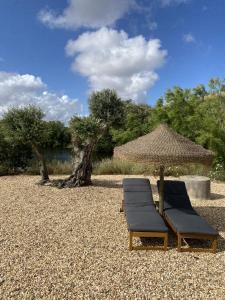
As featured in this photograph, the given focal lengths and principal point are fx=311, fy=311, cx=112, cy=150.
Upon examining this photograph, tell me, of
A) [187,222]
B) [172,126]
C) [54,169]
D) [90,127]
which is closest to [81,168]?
[90,127]

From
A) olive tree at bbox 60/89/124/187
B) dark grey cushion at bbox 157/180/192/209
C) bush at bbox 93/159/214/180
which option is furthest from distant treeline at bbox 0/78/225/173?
dark grey cushion at bbox 157/180/192/209

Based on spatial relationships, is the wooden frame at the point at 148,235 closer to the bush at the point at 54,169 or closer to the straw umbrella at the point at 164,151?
the straw umbrella at the point at 164,151

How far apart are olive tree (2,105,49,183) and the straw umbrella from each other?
14.2ft

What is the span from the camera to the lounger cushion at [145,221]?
4474mm

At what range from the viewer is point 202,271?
3881 millimetres

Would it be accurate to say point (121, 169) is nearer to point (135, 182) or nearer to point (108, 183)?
point (108, 183)

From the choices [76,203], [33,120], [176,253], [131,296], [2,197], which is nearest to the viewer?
[131,296]

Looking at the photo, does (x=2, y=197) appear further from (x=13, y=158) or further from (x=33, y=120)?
(x=13, y=158)

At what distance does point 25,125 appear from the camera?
909 cm

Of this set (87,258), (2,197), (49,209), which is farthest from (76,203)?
(87,258)

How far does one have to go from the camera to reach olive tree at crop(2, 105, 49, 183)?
9016mm

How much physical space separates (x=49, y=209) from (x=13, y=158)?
5990mm

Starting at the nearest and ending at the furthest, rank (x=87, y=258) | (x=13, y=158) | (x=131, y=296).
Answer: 1. (x=131, y=296)
2. (x=87, y=258)
3. (x=13, y=158)

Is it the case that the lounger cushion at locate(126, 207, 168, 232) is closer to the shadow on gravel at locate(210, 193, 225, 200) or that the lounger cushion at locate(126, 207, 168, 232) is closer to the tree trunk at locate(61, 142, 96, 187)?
the shadow on gravel at locate(210, 193, 225, 200)
